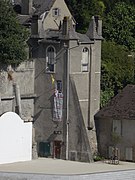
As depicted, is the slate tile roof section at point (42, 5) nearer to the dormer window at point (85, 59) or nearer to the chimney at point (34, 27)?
the chimney at point (34, 27)

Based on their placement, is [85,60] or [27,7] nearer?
[85,60]

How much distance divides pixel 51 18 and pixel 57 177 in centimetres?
3043

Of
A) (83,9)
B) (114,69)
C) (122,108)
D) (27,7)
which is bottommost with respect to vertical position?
(122,108)

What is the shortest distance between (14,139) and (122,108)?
29.2ft

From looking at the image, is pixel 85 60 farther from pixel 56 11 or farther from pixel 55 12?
pixel 56 11

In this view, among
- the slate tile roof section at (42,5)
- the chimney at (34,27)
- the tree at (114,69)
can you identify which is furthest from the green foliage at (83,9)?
the chimney at (34,27)

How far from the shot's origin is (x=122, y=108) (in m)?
63.8

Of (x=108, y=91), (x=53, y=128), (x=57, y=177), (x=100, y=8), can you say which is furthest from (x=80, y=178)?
(x=100, y=8)

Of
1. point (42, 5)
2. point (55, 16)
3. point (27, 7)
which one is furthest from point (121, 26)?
point (27, 7)

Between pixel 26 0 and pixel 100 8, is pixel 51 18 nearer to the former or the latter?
pixel 26 0

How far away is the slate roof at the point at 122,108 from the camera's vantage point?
63031mm

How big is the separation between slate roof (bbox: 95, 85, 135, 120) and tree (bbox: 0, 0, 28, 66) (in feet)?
24.8

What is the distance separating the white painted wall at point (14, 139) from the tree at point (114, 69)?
13801mm

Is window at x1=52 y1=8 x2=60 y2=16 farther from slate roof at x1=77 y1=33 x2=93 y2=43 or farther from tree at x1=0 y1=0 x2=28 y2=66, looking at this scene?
tree at x1=0 y1=0 x2=28 y2=66
